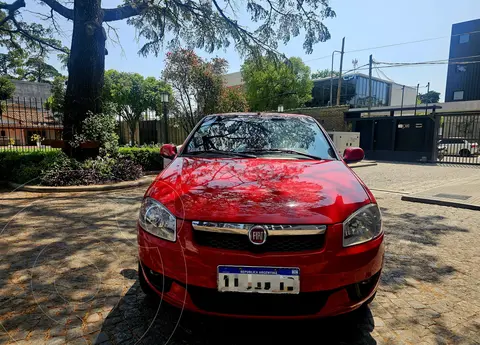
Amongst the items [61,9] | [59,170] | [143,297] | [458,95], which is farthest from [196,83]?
[458,95]

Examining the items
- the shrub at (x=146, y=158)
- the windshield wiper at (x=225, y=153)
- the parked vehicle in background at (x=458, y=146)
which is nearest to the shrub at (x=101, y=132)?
the shrub at (x=146, y=158)

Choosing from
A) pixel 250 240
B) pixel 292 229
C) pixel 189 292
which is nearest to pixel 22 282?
pixel 189 292

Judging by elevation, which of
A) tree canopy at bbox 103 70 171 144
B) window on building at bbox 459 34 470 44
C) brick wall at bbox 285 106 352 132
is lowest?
brick wall at bbox 285 106 352 132

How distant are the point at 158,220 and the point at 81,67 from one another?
7.26m

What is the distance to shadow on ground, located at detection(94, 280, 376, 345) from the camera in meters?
1.95

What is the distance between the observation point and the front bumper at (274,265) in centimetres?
167

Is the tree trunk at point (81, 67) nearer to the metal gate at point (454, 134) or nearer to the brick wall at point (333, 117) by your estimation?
the brick wall at point (333, 117)

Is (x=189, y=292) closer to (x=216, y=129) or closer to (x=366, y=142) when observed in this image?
(x=216, y=129)

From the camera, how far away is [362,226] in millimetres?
1869

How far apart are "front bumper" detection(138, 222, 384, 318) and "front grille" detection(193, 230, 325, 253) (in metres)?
0.03

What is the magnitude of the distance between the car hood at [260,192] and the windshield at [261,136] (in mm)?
366

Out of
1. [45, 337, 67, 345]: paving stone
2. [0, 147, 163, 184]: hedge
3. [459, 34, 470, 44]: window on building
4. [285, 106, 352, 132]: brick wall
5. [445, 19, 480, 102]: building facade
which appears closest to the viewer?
[45, 337, 67, 345]: paving stone

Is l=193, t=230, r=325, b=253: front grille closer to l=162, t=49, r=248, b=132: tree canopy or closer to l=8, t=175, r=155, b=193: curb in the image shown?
l=8, t=175, r=155, b=193: curb

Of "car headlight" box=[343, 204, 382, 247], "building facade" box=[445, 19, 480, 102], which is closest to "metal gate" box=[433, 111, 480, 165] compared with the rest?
"car headlight" box=[343, 204, 382, 247]
